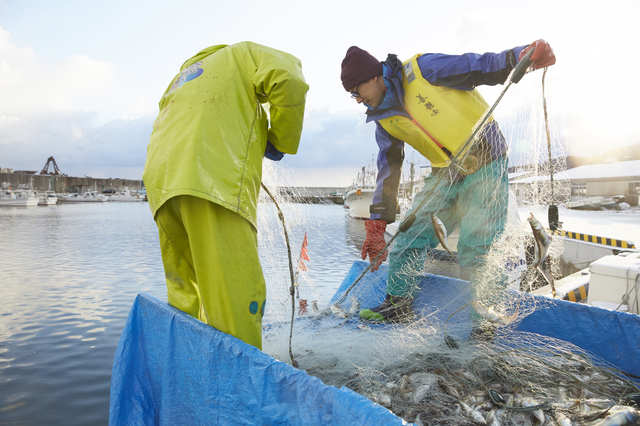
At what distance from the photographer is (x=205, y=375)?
1.61m

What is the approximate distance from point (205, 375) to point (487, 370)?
64.3 inches

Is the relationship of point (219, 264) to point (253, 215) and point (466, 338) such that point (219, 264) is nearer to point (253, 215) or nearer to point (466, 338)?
point (253, 215)

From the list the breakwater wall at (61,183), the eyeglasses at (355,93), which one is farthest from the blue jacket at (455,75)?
the breakwater wall at (61,183)

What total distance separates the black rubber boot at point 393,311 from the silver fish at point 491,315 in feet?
2.15

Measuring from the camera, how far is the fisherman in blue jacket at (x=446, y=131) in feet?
7.70

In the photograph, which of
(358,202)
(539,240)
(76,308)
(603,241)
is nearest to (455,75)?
(539,240)

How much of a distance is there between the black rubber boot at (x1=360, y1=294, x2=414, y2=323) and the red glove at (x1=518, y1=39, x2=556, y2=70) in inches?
82.8

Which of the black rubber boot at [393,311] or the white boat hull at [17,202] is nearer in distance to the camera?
the black rubber boot at [393,311]

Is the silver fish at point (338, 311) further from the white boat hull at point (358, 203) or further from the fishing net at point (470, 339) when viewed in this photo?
the white boat hull at point (358, 203)

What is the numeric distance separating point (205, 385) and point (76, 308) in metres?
5.33

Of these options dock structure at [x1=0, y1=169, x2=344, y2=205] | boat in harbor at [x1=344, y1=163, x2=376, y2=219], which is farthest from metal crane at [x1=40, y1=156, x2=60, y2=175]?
boat in harbor at [x1=344, y1=163, x2=376, y2=219]

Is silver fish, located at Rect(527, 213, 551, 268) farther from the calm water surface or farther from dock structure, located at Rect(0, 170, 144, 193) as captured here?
dock structure, located at Rect(0, 170, 144, 193)

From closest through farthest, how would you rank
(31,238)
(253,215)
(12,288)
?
(253,215)
(12,288)
(31,238)

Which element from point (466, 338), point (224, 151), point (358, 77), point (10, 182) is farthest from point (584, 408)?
point (10, 182)
